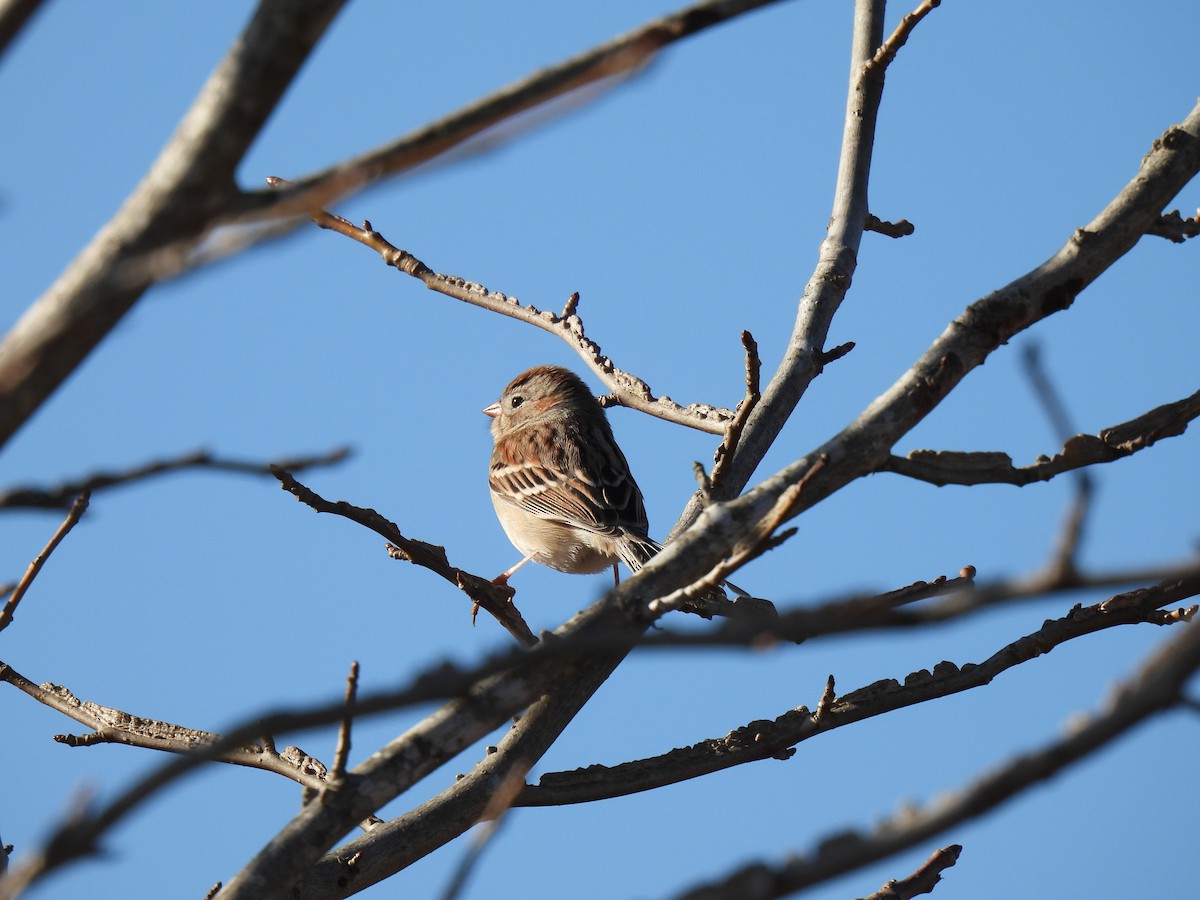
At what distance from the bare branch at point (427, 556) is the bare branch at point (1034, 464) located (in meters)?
1.31

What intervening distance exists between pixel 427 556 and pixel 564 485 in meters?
3.60

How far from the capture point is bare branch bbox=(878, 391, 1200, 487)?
2.79 m

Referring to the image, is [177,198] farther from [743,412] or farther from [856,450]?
[743,412]

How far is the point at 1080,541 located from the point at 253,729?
992 mm

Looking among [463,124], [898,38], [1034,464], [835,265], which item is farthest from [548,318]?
[463,124]

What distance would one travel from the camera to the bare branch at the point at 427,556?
362cm

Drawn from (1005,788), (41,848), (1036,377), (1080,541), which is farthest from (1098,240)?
(41,848)

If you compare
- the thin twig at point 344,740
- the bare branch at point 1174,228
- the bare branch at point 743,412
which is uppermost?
the bare branch at point 1174,228

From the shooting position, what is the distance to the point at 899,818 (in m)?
1.43

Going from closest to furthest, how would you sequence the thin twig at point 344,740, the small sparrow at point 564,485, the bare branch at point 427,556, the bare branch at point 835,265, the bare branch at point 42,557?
the thin twig at point 344,740
the bare branch at point 42,557
the bare branch at point 427,556
the bare branch at point 835,265
the small sparrow at point 564,485

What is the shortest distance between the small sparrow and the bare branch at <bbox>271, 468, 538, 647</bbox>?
7.90ft

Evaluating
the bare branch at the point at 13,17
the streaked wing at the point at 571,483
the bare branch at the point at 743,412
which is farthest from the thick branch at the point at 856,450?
the streaked wing at the point at 571,483

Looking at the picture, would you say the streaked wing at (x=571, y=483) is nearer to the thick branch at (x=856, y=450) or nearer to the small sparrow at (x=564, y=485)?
the small sparrow at (x=564, y=485)

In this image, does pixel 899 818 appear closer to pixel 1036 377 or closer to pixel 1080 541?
pixel 1080 541
